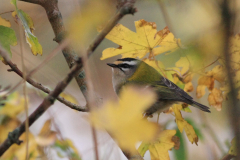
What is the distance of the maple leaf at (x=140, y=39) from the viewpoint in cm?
82

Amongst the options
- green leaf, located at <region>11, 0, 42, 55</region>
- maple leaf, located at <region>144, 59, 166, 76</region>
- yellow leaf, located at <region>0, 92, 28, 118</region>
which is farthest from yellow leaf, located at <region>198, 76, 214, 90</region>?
yellow leaf, located at <region>0, 92, 28, 118</region>

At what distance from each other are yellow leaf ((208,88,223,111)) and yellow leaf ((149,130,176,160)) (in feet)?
0.68

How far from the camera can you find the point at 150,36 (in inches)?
32.5

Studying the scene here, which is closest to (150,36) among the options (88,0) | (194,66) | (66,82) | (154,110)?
(194,66)

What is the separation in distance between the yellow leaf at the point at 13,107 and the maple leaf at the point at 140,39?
383 millimetres

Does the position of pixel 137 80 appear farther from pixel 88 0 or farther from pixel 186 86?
pixel 88 0

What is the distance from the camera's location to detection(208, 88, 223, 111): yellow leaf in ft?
2.74

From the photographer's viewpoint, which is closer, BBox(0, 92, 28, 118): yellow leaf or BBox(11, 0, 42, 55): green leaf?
BBox(11, 0, 42, 55): green leaf

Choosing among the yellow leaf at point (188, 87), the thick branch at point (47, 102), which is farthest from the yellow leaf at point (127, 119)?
the yellow leaf at point (188, 87)

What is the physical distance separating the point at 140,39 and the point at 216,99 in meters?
0.34

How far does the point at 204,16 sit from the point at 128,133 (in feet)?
2.04

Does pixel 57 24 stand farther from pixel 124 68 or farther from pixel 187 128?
pixel 124 68

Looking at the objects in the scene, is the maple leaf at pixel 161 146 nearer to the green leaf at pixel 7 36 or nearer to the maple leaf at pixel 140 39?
the maple leaf at pixel 140 39

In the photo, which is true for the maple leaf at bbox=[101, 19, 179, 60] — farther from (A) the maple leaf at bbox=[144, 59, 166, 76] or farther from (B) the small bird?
(B) the small bird
